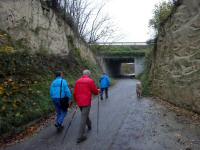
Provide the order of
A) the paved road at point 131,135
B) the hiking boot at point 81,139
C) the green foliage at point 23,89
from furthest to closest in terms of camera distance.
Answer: the green foliage at point 23,89 → the hiking boot at point 81,139 → the paved road at point 131,135

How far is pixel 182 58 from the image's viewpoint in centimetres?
1295

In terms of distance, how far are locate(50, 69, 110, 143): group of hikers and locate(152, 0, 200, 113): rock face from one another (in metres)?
4.54

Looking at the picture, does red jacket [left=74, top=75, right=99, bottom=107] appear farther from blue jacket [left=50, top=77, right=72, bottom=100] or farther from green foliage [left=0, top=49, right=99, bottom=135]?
green foliage [left=0, top=49, right=99, bottom=135]

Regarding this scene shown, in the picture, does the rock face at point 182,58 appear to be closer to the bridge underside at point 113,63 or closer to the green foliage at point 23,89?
the green foliage at point 23,89

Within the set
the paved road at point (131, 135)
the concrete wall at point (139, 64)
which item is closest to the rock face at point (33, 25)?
the paved road at point (131, 135)

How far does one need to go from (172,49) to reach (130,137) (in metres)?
7.32

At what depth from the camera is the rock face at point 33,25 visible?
14.2 m

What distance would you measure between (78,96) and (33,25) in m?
8.98

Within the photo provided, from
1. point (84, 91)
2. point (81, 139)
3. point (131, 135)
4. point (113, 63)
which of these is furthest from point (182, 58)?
point (113, 63)

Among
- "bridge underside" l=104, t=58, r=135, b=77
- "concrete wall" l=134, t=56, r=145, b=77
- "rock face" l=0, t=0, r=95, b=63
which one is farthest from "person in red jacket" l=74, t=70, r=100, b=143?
"concrete wall" l=134, t=56, r=145, b=77

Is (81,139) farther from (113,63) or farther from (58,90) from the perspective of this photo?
(113,63)

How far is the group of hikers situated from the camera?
8406 mm

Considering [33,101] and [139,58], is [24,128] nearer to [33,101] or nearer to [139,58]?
[33,101]

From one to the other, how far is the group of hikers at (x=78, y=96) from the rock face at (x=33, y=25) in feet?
19.4
